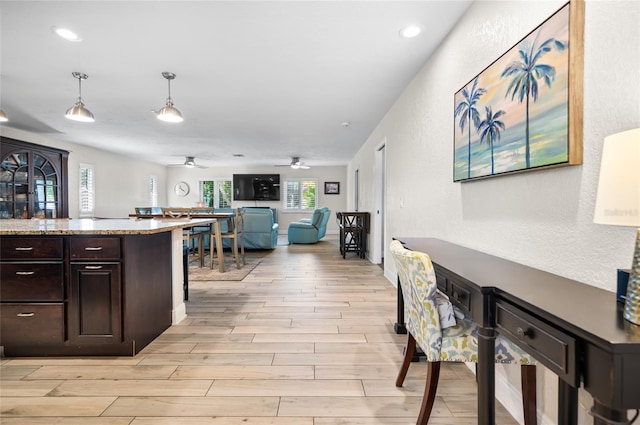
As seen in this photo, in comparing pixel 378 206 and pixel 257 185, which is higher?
pixel 257 185

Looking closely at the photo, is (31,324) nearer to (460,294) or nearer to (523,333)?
(460,294)

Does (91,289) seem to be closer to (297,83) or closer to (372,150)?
(297,83)

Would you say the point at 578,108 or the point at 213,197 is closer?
the point at 578,108

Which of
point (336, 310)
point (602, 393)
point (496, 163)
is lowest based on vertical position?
point (336, 310)

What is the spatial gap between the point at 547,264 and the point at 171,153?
8.40 m

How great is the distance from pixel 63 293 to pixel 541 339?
2.74 meters

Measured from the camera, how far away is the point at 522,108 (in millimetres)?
1501

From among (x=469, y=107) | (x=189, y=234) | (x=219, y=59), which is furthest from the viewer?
(x=189, y=234)

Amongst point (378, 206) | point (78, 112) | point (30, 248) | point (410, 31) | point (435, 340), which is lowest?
point (435, 340)

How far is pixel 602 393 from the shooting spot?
2.18 ft

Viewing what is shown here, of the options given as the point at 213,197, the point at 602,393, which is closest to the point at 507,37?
the point at 602,393

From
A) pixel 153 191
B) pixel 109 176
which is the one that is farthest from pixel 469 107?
pixel 153 191

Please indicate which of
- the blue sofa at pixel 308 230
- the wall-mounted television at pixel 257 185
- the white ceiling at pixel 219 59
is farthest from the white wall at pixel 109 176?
the blue sofa at pixel 308 230

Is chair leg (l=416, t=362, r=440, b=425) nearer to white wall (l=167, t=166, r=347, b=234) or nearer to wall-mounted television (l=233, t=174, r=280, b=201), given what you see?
white wall (l=167, t=166, r=347, b=234)
